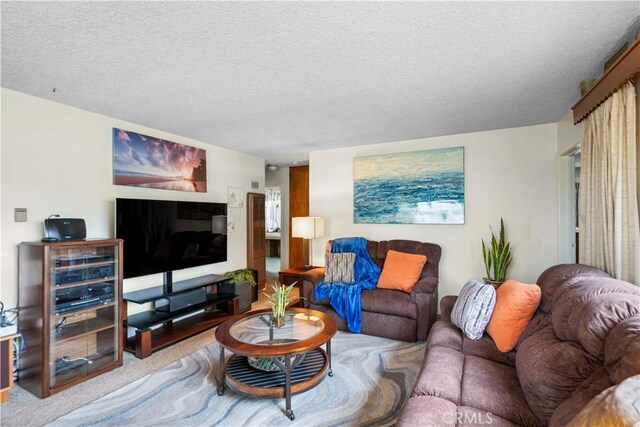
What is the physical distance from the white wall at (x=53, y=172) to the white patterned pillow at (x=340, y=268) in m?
2.06

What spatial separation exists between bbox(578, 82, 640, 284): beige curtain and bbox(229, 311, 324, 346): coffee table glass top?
205cm

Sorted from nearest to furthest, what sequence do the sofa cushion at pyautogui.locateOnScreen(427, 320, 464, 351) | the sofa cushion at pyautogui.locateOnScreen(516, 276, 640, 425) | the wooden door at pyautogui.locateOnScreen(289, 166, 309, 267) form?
the sofa cushion at pyautogui.locateOnScreen(516, 276, 640, 425) → the sofa cushion at pyautogui.locateOnScreen(427, 320, 464, 351) → the wooden door at pyautogui.locateOnScreen(289, 166, 309, 267)

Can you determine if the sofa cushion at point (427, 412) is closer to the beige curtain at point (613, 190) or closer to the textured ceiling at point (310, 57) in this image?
the beige curtain at point (613, 190)

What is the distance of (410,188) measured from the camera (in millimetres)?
4172

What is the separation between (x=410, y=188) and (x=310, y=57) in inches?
104

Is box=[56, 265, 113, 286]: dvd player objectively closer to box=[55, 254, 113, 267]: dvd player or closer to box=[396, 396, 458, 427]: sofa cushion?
box=[55, 254, 113, 267]: dvd player

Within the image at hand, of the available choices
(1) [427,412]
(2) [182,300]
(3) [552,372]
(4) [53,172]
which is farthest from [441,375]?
(4) [53,172]

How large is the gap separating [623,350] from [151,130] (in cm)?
420

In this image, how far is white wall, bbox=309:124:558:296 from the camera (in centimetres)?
356

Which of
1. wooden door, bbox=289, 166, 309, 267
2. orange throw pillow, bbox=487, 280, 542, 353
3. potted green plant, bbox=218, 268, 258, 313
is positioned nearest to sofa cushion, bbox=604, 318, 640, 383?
orange throw pillow, bbox=487, 280, 542, 353

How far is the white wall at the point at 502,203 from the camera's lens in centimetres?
356

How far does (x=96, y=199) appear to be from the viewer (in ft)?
10.0

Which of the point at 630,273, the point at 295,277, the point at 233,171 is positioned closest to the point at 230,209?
the point at 233,171

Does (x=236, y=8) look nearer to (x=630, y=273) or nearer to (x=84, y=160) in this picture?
(x=84, y=160)
